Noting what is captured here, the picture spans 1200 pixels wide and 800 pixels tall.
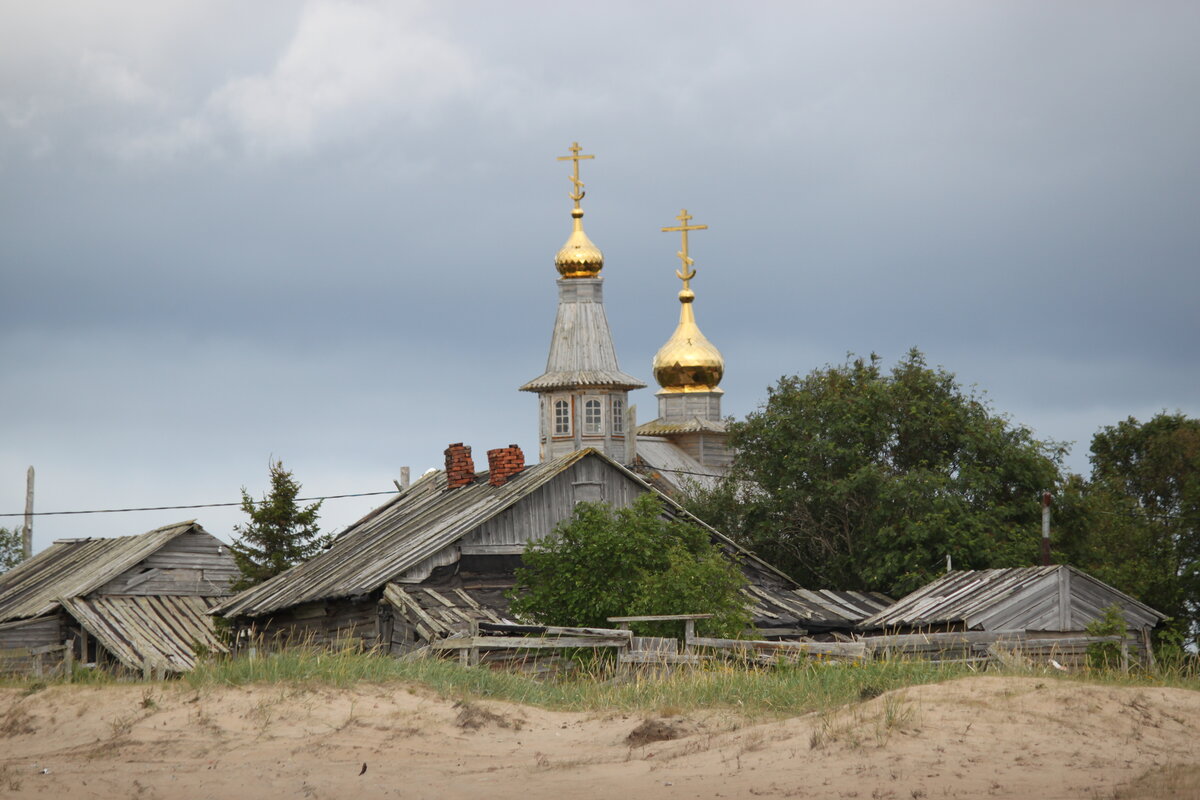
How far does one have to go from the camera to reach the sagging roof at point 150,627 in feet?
108

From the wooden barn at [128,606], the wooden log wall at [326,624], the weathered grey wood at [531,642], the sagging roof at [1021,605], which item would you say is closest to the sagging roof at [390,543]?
the wooden log wall at [326,624]

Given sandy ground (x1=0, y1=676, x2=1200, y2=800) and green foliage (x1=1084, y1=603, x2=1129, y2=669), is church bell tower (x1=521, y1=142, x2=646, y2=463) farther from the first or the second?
sandy ground (x1=0, y1=676, x2=1200, y2=800)

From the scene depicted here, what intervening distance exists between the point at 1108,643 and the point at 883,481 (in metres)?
10.9

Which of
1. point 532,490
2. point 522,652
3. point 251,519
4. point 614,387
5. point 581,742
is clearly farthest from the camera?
point 614,387

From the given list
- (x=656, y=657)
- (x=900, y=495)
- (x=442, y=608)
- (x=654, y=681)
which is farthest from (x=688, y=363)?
(x=654, y=681)

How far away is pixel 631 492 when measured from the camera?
31734 mm

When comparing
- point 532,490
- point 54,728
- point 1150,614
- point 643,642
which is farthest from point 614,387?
point 54,728

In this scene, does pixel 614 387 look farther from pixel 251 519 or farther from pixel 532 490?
pixel 532 490

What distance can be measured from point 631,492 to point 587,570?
7578 mm

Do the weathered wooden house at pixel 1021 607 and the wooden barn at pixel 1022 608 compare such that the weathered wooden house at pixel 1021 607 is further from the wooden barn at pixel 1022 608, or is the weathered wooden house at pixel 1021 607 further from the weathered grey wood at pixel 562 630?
the weathered grey wood at pixel 562 630

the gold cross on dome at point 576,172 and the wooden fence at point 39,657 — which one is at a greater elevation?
the gold cross on dome at point 576,172

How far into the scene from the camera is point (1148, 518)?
44812 mm

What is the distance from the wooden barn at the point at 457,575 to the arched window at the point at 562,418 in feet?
87.7

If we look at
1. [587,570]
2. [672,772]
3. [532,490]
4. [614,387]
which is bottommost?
[672,772]
